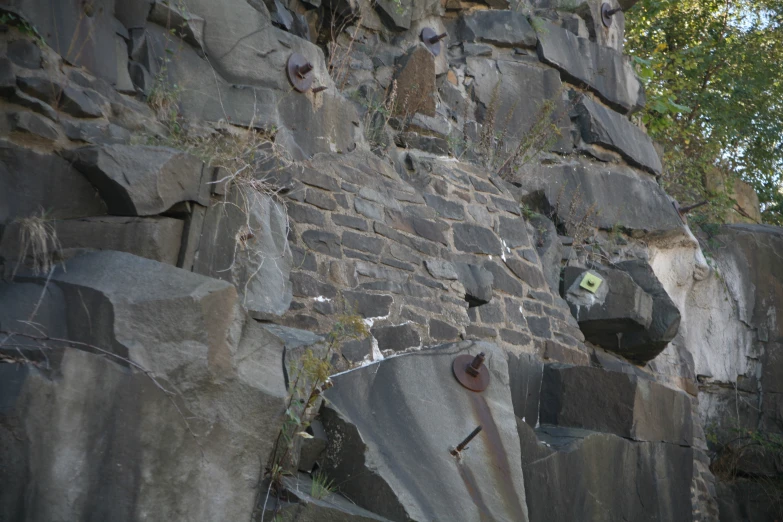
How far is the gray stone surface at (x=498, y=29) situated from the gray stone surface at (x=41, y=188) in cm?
566

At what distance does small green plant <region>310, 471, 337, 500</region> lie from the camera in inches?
129

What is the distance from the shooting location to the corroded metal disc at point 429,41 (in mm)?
7727

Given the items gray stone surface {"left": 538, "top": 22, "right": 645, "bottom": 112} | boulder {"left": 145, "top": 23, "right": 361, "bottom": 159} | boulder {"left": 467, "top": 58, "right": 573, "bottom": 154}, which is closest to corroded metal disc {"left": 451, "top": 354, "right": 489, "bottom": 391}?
boulder {"left": 145, "top": 23, "right": 361, "bottom": 159}

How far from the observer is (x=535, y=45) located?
8.78 m

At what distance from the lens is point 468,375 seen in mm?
4203

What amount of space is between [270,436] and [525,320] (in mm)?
3406

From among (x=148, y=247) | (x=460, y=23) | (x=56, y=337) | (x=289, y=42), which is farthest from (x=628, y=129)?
(x=56, y=337)

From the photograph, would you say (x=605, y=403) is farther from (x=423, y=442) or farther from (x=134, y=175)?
(x=134, y=175)

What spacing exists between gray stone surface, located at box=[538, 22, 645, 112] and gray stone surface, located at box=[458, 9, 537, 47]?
184 millimetres

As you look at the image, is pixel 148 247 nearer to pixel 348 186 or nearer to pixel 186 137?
pixel 186 137

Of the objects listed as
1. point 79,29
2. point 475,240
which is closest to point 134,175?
point 79,29

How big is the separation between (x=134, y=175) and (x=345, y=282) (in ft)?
5.12

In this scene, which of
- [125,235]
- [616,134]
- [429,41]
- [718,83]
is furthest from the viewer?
[718,83]

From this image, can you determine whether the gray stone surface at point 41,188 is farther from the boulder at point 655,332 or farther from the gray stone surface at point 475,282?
the boulder at point 655,332
